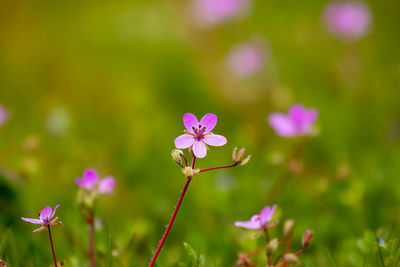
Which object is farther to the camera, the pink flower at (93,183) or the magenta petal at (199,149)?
the pink flower at (93,183)

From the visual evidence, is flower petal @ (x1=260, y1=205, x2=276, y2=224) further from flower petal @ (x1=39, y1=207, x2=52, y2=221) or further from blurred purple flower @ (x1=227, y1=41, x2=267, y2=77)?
blurred purple flower @ (x1=227, y1=41, x2=267, y2=77)

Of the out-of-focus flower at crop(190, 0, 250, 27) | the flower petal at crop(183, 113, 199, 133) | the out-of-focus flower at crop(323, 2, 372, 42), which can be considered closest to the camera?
the flower petal at crop(183, 113, 199, 133)

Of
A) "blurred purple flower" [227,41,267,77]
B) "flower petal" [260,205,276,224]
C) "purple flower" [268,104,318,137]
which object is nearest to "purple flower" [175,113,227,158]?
"flower petal" [260,205,276,224]

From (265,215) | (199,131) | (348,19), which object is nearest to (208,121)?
(199,131)

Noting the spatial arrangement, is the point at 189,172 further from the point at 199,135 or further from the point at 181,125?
the point at 181,125

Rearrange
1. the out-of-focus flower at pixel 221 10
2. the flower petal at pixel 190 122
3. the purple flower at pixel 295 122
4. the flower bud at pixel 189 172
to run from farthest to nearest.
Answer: the out-of-focus flower at pixel 221 10
the purple flower at pixel 295 122
the flower petal at pixel 190 122
the flower bud at pixel 189 172

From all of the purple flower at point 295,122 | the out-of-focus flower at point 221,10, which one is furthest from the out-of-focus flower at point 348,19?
the purple flower at point 295,122

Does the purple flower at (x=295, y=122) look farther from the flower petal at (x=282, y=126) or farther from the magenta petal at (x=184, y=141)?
the magenta petal at (x=184, y=141)
